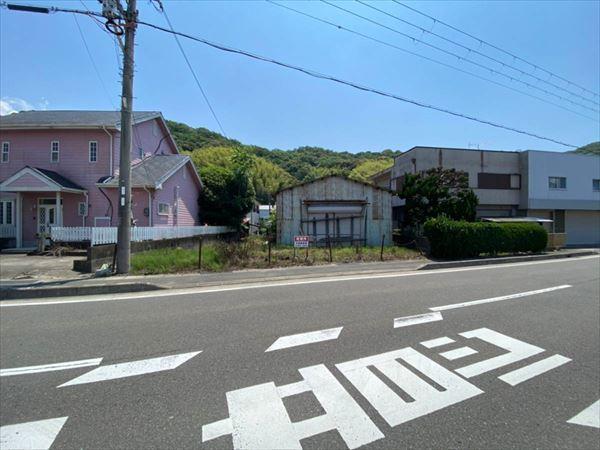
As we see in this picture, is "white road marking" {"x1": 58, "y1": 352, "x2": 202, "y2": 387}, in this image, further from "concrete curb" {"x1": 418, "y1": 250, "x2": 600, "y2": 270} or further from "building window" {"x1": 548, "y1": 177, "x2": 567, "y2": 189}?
"building window" {"x1": 548, "y1": 177, "x2": 567, "y2": 189}

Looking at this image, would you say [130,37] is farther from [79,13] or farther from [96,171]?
[96,171]

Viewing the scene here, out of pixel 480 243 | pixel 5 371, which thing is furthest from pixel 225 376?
pixel 480 243

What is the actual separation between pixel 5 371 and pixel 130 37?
33.3 feet

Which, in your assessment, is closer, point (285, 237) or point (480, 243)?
point (480, 243)

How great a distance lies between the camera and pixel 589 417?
3033 millimetres

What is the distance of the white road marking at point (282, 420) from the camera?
260 cm

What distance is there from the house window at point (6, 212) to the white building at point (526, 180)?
27.3 meters

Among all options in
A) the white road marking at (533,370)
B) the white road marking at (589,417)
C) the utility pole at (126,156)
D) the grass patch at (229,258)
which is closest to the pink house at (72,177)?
the grass patch at (229,258)

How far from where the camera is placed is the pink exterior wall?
1950 centimetres

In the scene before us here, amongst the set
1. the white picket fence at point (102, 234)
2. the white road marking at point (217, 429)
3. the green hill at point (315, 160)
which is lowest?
the white road marking at point (217, 429)

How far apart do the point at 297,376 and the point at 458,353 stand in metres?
2.28

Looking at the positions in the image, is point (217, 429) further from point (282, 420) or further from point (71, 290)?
point (71, 290)

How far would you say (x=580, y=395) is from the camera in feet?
11.2

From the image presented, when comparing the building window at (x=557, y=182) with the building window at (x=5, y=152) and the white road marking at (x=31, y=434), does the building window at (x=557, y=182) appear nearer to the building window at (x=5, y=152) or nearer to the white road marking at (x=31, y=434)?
the white road marking at (x=31, y=434)
